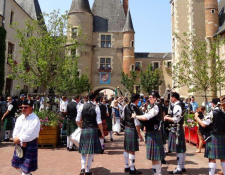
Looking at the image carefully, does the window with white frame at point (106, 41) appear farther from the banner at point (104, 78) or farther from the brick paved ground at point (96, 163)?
the brick paved ground at point (96, 163)

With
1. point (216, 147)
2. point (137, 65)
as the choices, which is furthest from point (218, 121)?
point (137, 65)

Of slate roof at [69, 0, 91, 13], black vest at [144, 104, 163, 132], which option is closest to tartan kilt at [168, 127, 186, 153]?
black vest at [144, 104, 163, 132]

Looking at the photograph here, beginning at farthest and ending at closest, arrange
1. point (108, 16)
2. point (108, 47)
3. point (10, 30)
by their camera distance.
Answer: point (108, 16), point (108, 47), point (10, 30)

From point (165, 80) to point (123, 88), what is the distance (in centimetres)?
646

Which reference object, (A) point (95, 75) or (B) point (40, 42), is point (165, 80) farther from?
(B) point (40, 42)

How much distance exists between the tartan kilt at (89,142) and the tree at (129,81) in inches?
844

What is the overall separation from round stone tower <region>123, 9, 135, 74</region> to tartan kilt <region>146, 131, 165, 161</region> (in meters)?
24.3

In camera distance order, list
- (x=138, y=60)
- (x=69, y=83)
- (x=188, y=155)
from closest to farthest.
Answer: (x=188, y=155) < (x=69, y=83) < (x=138, y=60)

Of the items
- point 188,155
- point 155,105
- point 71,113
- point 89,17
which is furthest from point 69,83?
point 155,105

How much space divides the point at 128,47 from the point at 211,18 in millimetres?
11358

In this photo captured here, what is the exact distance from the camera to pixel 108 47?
98.0 feet

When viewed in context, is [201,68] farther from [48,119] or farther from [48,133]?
[48,133]

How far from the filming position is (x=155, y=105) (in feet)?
13.9

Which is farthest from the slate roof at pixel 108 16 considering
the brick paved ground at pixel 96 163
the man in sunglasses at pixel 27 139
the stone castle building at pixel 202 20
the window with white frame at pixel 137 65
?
the man in sunglasses at pixel 27 139
